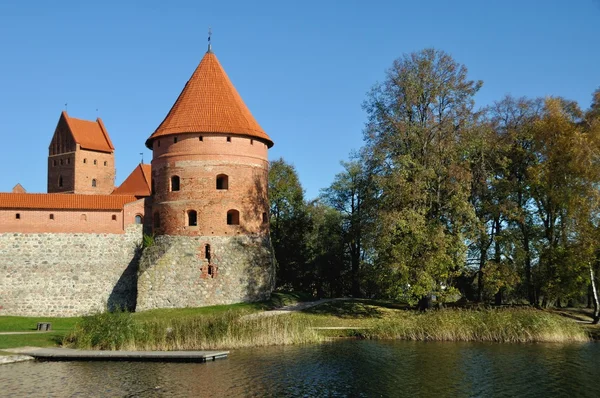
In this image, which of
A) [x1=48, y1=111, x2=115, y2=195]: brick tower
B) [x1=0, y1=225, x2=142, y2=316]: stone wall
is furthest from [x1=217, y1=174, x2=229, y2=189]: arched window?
[x1=48, y1=111, x2=115, y2=195]: brick tower

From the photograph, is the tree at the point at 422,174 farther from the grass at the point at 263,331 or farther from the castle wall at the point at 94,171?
the castle wall at the point at 94,171

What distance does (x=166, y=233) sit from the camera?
1080 inches

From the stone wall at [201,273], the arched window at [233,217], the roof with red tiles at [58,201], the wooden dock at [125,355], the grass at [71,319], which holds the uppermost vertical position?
the roof with red tiles at [58,201]

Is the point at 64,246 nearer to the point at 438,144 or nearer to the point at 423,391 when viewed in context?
the point at 438,144

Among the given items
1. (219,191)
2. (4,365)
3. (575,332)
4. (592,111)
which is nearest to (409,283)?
(575,332)

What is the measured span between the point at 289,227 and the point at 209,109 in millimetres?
11703

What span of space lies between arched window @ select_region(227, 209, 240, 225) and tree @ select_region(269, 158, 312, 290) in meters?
9.70

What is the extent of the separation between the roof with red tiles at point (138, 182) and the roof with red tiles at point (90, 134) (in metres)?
14.0

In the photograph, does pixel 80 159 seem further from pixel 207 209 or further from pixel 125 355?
pixel 125 355

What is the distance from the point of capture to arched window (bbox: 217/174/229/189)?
27688 mm

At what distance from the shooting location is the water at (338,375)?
41.7ft

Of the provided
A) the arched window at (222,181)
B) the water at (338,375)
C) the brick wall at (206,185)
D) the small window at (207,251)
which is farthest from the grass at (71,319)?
the arched window at (222,181)

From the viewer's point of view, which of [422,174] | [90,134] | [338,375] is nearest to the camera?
[338,375]

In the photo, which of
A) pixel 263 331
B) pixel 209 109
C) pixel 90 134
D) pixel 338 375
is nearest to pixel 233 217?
pixel 209 109
